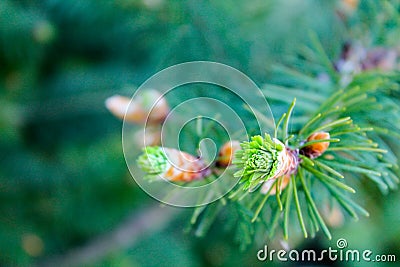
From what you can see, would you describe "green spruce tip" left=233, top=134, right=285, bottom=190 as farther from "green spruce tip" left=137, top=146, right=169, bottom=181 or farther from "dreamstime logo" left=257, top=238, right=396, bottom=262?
"dreamstime logo" left=257, top=238, right=396, bottom=262

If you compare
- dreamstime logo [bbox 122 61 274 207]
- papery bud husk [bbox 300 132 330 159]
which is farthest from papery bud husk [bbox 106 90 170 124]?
papery bud husk [bbox 300 132 330 159]

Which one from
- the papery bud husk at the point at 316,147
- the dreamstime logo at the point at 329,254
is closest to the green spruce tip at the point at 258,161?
the papery bud husk at the point at 316,147

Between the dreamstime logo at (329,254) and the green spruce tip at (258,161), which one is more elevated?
the green spruce tip at (258,161)

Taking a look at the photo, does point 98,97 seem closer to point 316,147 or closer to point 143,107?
point 143,107

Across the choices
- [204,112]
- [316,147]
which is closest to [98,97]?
[204,112]

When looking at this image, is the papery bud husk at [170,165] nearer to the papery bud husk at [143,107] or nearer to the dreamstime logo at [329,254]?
the papery bud husk at [143,107]

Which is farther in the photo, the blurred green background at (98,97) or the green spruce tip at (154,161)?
the blurred green background at (98,97)
